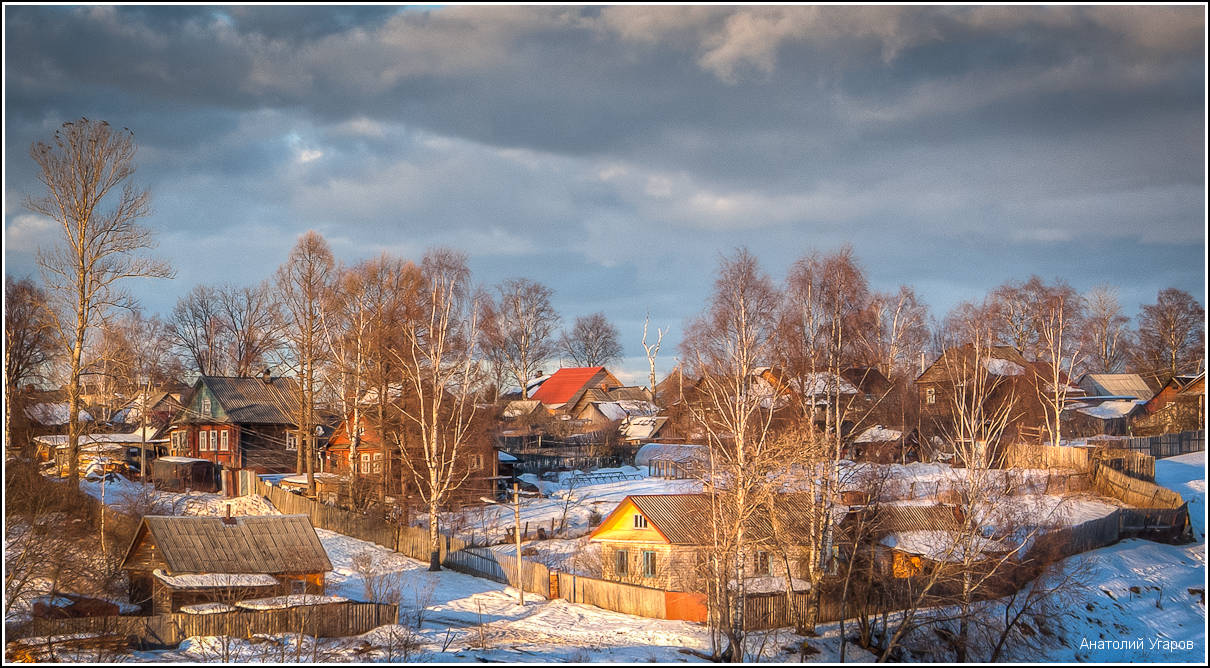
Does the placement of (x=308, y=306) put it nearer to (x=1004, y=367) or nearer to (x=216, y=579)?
(x=216, y=579)

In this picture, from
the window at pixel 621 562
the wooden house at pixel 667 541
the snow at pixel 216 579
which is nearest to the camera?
the snow at pixel 216 579

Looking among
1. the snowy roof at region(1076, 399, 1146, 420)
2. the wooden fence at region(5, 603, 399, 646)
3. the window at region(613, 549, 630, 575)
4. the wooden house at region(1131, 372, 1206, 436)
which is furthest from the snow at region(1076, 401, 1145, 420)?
the wooden fence at region(5, 603, 399, 646)

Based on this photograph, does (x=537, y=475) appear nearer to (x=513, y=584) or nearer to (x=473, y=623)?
(x=513, y=584)

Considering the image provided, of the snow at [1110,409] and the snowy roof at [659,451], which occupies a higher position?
the snow at [1110,409]

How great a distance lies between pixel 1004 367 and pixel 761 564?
30.7 m

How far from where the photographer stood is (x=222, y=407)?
53656 millimetres

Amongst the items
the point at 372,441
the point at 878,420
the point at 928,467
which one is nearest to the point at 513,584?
the point at 372,441

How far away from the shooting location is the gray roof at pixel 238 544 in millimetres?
25734

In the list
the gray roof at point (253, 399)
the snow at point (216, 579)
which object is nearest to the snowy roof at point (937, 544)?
the snow at point (216, 579)

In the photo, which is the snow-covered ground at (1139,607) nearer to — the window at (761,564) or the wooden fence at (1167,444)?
the window at (761,564)

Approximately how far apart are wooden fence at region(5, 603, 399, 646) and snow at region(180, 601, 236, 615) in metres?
0.30

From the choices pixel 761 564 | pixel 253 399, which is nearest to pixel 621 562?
pixel 761 564

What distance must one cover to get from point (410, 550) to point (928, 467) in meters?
28.1

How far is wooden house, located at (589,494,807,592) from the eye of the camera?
30.1 metres
